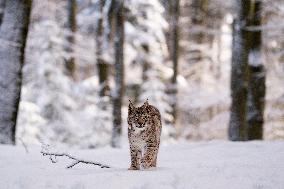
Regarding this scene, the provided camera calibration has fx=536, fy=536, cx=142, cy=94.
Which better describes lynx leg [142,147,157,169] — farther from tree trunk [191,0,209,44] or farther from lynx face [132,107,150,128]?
tree trunk [191,0,209,44]

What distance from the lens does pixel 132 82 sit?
30.2 meters

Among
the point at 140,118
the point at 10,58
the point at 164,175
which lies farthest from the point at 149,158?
the point at 10,58

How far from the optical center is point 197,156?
8492 mm

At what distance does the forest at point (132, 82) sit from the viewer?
34.1 feet

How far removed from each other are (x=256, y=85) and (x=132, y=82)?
15.5m

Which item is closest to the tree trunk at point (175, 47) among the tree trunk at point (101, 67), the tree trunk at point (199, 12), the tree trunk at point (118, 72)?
the tree trunk at point (199, 12)

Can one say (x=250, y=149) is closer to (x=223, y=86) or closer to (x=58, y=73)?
(x=58, y=73)

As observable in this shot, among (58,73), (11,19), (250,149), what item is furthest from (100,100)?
(250,149)

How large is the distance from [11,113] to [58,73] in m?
8.72

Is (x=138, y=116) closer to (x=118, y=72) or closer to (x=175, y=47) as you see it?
(x=118, y=72)

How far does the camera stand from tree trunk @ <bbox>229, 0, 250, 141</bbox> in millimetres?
12727

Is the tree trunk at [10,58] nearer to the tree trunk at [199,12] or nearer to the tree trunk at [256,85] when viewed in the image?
the tree trunk at [256,85]

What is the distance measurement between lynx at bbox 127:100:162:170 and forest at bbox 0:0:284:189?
0.13 m

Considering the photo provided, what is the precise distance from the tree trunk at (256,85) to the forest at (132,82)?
0.03 metres
